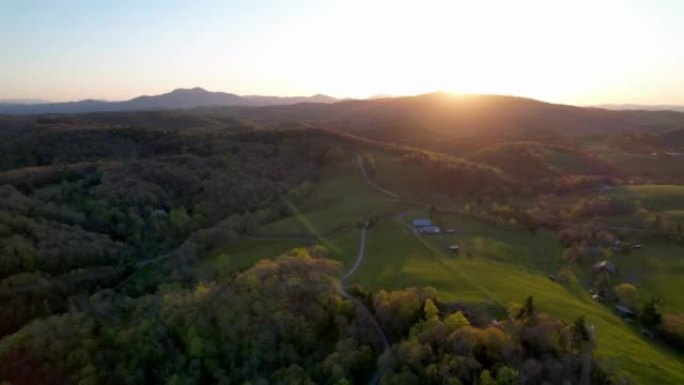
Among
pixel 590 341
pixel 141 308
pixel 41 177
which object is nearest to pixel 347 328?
pixel 590 341

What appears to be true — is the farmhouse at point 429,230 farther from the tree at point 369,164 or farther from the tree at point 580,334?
the tree at point 369,164

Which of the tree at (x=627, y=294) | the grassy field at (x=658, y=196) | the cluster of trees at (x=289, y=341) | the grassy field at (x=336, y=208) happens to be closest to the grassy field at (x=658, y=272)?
the tree at (x=627, y=294)

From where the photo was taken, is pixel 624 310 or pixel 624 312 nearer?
pixel 624 312

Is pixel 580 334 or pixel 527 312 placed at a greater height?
pixel 527 312

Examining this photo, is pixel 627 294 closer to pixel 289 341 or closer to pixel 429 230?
pixel 429 230

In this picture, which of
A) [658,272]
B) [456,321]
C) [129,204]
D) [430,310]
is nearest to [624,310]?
[658,272]

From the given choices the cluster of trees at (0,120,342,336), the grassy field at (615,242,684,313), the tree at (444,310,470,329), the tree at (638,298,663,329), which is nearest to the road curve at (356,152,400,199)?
the cluster of trees at (0,120,342,336)
